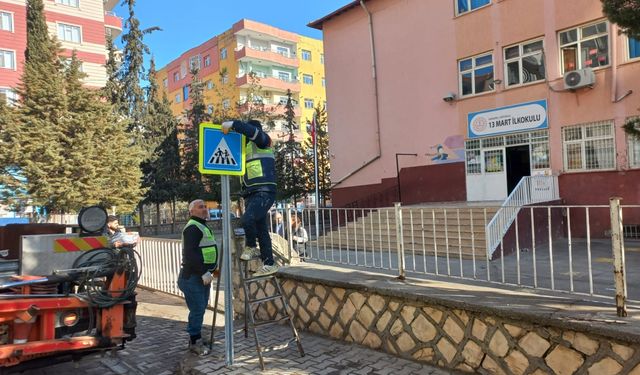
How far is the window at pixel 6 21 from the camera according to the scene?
26906mm

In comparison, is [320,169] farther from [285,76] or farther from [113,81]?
[285,76]

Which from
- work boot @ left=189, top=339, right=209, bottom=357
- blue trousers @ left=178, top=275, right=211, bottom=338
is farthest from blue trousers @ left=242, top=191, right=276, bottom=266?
work boot @ left=189, top=339, right=209, bottom=357

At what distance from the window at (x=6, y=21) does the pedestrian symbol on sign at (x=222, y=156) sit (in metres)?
30.4

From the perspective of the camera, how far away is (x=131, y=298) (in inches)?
185

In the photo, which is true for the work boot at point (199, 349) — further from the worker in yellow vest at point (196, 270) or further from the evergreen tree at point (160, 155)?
the evergreen tree at point (160, 155)

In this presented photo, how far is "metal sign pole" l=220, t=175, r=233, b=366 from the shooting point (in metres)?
4.55

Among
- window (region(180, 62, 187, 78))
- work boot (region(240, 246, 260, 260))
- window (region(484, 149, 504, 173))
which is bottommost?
work boot (region(240, 246, 260, 260))

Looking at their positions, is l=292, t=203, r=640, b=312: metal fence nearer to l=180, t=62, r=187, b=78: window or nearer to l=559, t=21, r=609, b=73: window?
l=559, t=21, r=609, b=73: window

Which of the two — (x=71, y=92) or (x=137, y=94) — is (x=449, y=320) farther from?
(x=137, y=94)

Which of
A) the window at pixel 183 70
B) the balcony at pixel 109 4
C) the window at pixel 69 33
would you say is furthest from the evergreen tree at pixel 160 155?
the window at pixel 183 70

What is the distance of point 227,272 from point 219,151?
1274 mm

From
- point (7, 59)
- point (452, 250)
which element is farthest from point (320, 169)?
point (7, 59)

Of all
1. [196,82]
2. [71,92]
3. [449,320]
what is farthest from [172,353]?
[196,82]

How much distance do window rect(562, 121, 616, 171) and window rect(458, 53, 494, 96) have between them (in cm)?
331
